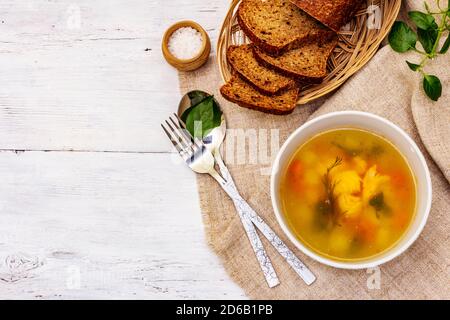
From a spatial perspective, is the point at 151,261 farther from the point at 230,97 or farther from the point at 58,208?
the point at 230,97

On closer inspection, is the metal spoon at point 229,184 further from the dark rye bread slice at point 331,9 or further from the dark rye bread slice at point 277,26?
the dark rye bread slice at point 331,9

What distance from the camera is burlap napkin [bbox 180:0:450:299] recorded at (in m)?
1.64

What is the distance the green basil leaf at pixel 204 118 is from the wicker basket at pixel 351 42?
0.31 feet

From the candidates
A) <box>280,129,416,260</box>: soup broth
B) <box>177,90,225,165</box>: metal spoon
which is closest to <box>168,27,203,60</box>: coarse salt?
<box>177,90,225,165</box>: metal spoon

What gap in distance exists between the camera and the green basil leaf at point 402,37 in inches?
63.7

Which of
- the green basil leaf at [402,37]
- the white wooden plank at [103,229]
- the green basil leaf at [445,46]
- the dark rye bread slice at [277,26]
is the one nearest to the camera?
the green basil leaf at [445,46]

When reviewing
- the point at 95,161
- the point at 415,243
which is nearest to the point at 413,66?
the point at 415,243

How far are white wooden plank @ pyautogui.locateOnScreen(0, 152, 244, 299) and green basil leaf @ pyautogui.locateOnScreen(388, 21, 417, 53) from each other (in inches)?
29.2

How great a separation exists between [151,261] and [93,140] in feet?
1.46

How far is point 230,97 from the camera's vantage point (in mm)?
1713

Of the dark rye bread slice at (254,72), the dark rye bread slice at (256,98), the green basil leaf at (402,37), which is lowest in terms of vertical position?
the dark rye bread slice at (256,98)

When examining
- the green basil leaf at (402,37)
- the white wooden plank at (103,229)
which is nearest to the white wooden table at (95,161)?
the white wooden plank at (103,229)

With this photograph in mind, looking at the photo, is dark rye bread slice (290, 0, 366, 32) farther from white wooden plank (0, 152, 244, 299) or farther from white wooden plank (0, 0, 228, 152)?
white wooden plank (0, 152, 244, 299)

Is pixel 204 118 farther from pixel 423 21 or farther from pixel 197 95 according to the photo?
pixel 423 21
